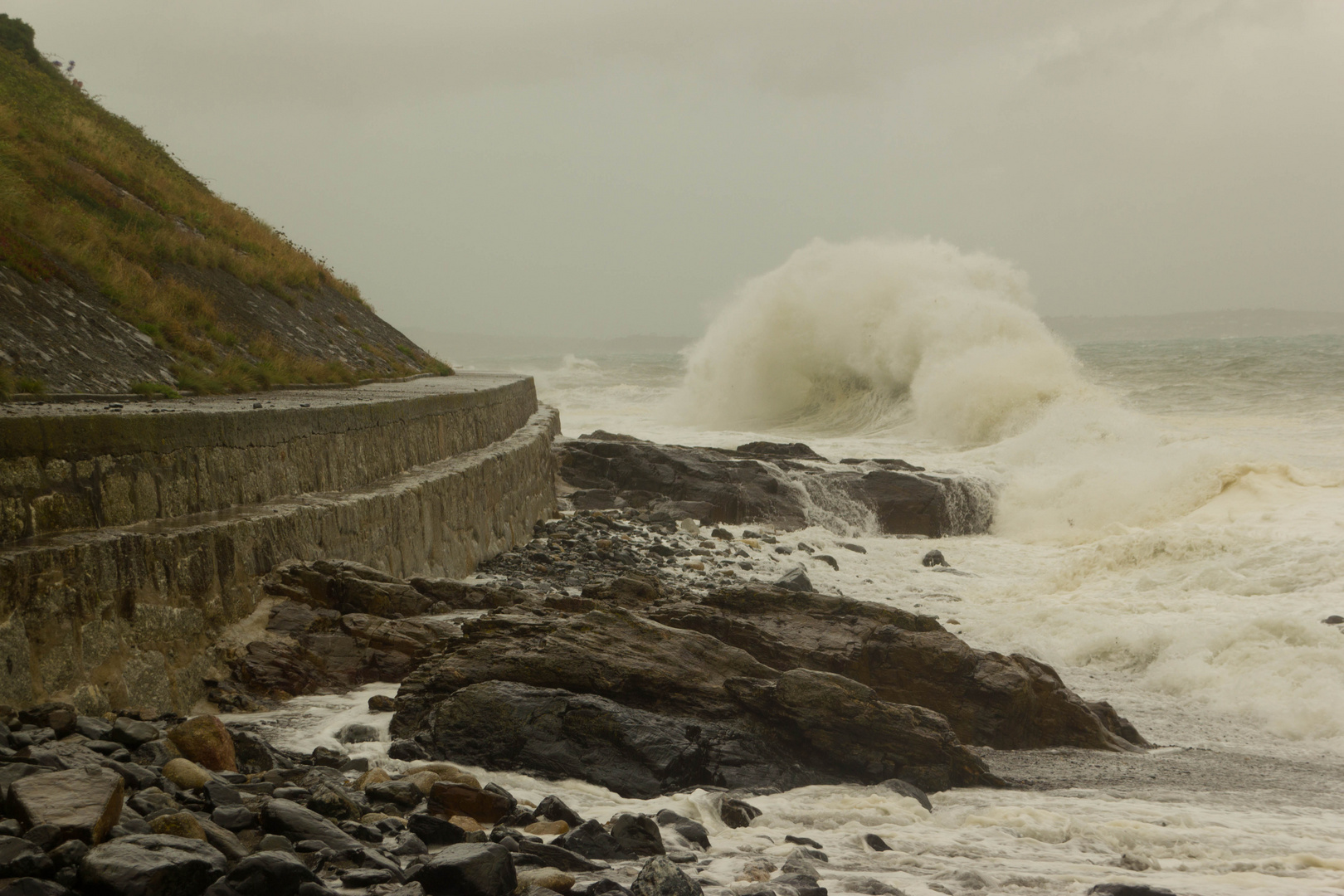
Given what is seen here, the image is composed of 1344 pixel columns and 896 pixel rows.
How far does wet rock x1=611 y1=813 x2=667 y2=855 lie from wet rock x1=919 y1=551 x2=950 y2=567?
824 cm

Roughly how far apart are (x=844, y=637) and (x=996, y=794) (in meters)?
1.53

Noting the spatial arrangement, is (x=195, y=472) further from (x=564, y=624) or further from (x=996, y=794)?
(x=996, y=794)

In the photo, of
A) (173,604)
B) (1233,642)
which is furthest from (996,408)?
(173,604)

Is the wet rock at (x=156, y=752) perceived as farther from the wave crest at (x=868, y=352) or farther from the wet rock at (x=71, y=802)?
the wave crest at (x=868, y=352)

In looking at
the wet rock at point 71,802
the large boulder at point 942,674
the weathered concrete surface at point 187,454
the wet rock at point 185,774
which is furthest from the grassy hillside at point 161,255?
the wet rock at point 71,802

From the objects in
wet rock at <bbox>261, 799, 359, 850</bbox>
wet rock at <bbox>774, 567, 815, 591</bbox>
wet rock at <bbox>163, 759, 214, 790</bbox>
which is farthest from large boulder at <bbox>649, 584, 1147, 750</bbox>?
wet rock at <bbox>163, 759, 214, 790</bbox>

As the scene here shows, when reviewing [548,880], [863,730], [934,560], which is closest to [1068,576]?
[934,560]

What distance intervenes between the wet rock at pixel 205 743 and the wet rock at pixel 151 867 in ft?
3.17

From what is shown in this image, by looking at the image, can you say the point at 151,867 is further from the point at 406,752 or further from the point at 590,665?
the point at 590,665

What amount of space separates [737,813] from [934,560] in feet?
25.9

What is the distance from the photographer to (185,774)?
10.5 feet

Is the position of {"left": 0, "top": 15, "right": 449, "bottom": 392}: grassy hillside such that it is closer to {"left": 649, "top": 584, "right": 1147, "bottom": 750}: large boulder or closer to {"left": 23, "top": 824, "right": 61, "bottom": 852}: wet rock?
{"left": 649, "top": 584, "right": 1147, "bottom": 750}: large boulder

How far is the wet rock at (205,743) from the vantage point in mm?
3504

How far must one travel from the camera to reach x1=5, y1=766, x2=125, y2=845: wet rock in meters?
2.50
